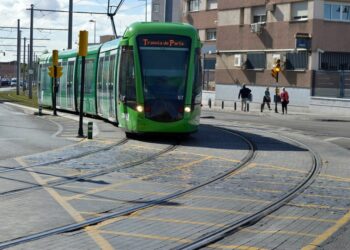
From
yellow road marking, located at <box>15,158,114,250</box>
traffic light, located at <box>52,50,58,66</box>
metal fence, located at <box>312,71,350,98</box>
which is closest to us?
yellow road marking, located at <box>15,158,114,250</box>

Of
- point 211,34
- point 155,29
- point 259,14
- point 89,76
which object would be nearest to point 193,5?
point 211,34

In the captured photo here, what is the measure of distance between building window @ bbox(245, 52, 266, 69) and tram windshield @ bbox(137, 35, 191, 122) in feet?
108

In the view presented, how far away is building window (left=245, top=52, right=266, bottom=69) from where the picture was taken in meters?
52.7

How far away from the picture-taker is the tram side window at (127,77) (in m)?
20.2

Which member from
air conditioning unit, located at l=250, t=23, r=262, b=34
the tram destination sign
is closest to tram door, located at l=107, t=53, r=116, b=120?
the tram destination sign

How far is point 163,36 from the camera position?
67.1 ft

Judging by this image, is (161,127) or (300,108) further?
(300,108)

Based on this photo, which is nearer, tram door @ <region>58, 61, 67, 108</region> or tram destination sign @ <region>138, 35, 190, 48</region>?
tram destination sign @ <region>138, 35, 190, 48</region>

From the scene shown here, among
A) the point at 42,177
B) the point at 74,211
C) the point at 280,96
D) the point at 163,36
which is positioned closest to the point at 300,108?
the point at 280,96

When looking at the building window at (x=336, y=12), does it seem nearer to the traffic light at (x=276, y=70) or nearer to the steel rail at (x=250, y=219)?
the traffic light at (x=276, y=70)

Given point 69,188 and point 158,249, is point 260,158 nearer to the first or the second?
point 69,188

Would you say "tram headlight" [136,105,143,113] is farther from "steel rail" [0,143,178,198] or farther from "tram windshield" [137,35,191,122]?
"steel rail" [0,143,178,198]

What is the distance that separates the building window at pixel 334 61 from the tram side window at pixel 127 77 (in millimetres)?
29549

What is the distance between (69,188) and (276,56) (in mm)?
40642
